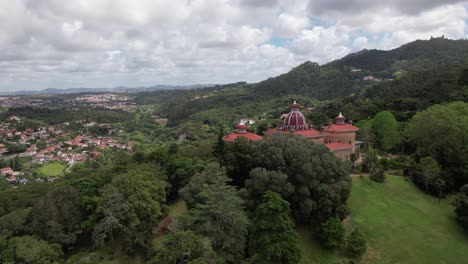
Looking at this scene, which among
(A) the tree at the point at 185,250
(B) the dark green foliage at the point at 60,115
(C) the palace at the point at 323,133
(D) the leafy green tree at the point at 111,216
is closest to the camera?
(A) the tree at the point at 185,250

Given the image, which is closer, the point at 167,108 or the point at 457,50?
the point at 457,50

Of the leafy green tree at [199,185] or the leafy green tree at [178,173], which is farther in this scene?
the leafy green tree at [178,173]

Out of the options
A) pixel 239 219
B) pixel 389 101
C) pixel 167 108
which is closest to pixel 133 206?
pixel 239 219

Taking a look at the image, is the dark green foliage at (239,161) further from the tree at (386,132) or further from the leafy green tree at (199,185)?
the tree at (386,132)

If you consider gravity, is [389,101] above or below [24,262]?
above

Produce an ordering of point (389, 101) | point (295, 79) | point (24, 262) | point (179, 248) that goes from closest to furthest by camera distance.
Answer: point (179, 248) → point (24, 262) → point (389, 101) → point (295, 79)

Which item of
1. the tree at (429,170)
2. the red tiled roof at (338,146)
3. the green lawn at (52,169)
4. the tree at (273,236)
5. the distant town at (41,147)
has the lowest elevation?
the green lawn at (52,169)

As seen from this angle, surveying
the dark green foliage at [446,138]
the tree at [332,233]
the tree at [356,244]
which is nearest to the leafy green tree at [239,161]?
the tree at [332,233]

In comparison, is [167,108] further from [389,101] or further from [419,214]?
[419,214]
